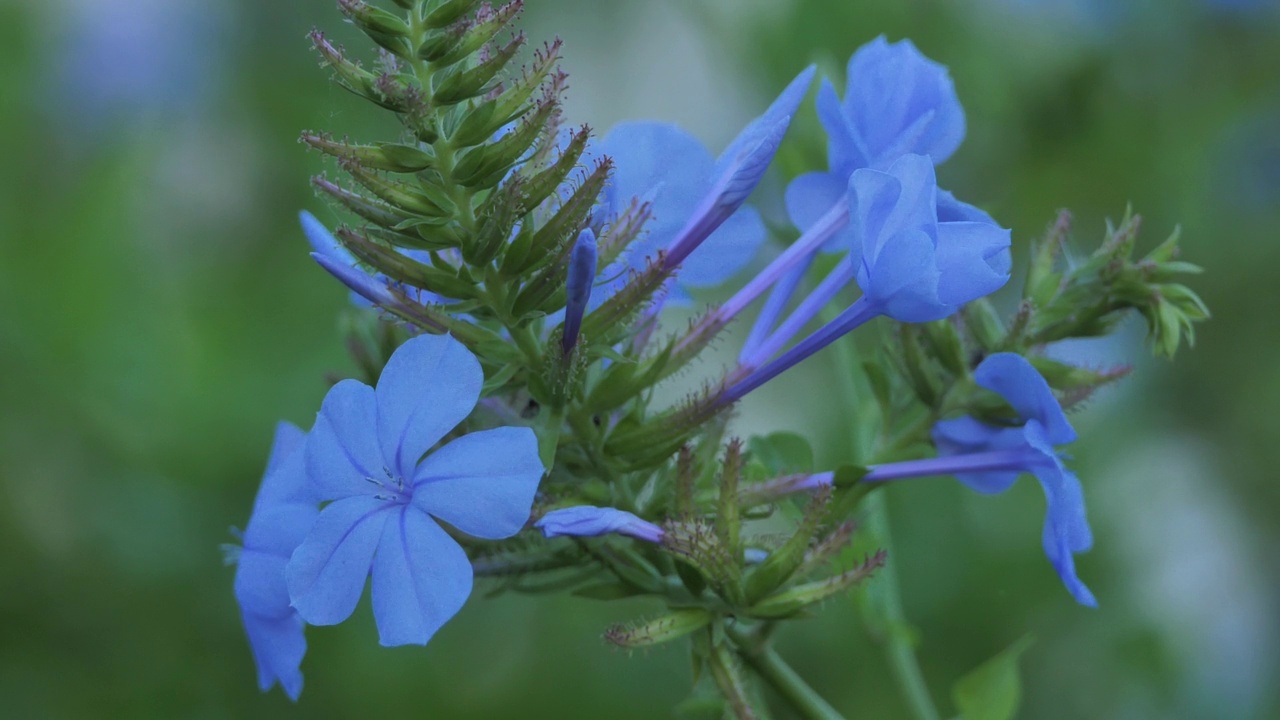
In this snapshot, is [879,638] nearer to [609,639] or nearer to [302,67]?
[609,639]

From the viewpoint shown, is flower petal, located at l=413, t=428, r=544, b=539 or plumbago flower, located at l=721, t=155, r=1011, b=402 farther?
plumbago flower, located at l=721, t=155, r=1011, b=402

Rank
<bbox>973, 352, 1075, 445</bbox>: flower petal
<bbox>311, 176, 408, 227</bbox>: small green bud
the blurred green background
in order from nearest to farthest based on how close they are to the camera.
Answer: <bbox>311, 176, 408, 227</bbox>: small green bud
<bbox>973, 352, 1075, 445</bbox>: flower petal
the blurred green background

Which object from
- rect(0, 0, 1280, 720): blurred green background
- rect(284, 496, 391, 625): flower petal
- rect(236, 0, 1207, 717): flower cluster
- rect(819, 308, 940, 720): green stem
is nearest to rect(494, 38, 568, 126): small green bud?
rect(236, 0, 1207, 717): flower cluster

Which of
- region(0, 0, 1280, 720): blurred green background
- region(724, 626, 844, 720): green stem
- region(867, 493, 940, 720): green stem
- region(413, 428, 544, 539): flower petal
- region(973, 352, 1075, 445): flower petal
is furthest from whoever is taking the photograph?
region(0, 0, 1280, 720): blurred green background

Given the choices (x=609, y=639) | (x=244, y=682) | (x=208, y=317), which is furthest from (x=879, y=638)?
(x=208, y=317)

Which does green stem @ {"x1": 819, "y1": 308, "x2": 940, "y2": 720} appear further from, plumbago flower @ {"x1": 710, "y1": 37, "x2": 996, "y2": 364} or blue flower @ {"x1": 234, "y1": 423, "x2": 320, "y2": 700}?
blue flower @ {"x1": 234, "y1": 423, "x2": 320, "y2": 700}

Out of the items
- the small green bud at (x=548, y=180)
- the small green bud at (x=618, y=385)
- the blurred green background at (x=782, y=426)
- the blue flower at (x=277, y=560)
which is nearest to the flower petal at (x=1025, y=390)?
the small green bud at (x=618, y=385)

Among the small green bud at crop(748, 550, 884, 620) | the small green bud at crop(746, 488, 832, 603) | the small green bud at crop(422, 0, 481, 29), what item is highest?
the small green bud at crop(422, 0, 481, 29)
